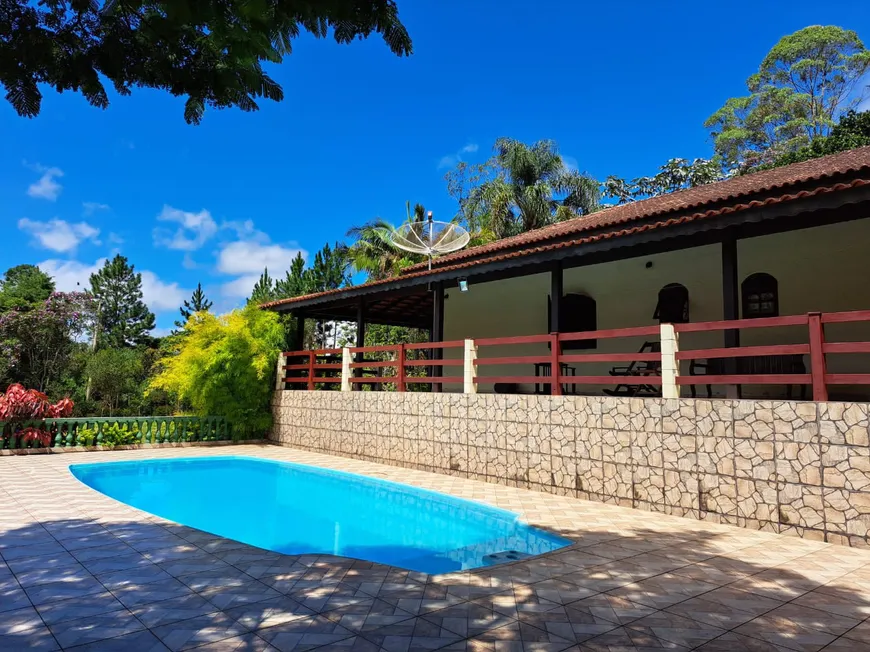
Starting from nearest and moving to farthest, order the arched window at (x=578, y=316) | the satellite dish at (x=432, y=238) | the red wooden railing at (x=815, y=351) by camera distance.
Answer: the red wooden railing at (x=815, y=351) → the arched window at (x=578, y=316) → the satellite dish at (x=432, y=238)

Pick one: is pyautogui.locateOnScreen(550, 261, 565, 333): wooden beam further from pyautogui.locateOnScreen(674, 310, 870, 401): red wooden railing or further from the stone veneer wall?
pyautogui.locateOnScreen(674, 310, 870, 401): red wooden railing

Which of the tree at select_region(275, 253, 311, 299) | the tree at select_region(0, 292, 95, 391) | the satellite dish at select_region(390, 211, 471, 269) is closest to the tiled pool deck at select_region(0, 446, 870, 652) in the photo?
the satellite dish at select_region(390, 211, 471, 269)

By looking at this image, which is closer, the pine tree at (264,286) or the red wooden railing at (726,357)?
the red wooden railing at (726,357)

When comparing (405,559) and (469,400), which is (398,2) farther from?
(469,400)

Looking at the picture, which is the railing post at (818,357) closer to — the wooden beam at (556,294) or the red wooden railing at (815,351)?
the red wooden railing at (815,351)

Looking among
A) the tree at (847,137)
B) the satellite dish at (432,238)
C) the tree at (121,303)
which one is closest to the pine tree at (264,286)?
the tree at (121,303)

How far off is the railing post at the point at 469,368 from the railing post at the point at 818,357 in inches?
207

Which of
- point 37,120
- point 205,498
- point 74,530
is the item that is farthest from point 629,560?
point 205,498

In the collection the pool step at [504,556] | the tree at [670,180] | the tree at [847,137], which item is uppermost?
the tree at [670,180]

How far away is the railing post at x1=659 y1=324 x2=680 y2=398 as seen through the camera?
22.8 ft

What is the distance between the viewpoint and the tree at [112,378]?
72.3ft

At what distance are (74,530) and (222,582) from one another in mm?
2701

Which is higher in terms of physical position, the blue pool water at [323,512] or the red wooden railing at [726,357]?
the red wooden railing at [726,357]

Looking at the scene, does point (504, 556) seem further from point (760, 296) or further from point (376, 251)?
point (376, 251)
